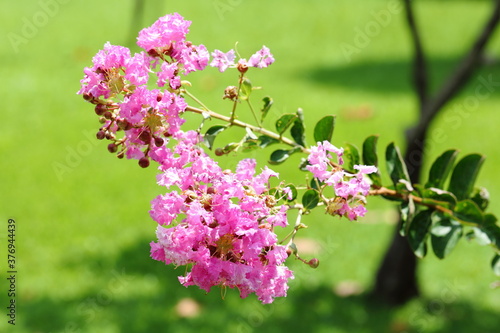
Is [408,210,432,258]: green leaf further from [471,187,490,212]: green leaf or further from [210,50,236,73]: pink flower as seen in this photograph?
[210,50,236,73]: pink flower

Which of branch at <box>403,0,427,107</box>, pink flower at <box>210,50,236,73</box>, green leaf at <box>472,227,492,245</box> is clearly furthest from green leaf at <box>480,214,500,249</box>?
branch at <box>403,0,427,107</box>

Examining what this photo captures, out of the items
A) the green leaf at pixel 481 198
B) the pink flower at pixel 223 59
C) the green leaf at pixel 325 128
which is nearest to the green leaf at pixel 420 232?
the green leaf at pixel 481 198

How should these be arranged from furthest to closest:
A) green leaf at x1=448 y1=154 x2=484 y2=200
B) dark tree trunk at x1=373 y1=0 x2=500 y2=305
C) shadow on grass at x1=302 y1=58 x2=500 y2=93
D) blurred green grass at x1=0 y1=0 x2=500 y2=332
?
shadow on grass at x1=302 y1=58 x2=500 y2=93
blurred green grass at x1=0 y1=0 x2=500 y2=332
dark tree trunk at x1=373 y1=0 x2=500 y2=305
green leaf at x1=448 y1=154 x2=484 y2=200

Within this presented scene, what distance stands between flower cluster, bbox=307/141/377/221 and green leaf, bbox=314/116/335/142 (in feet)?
0.76

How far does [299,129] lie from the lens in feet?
4.09

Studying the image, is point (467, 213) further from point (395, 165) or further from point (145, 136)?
point (145, 136)

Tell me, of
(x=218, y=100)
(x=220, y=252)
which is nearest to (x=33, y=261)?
(x=218, y=100)

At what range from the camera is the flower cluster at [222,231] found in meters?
0.91

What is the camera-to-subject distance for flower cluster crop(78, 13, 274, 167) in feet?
3.21

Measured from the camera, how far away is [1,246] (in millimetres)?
4004

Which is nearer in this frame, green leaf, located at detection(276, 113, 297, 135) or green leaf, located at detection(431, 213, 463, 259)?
green leaf, located at detection(276, 113, 297, 135)

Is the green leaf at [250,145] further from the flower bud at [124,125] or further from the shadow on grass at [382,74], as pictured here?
the shadow on grass at [382,74]

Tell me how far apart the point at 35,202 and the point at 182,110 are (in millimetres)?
3812

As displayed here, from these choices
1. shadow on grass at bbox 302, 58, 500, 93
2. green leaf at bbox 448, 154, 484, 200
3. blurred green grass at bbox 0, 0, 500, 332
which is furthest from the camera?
shadow on grass at bbox 302, 58, 500, 93
